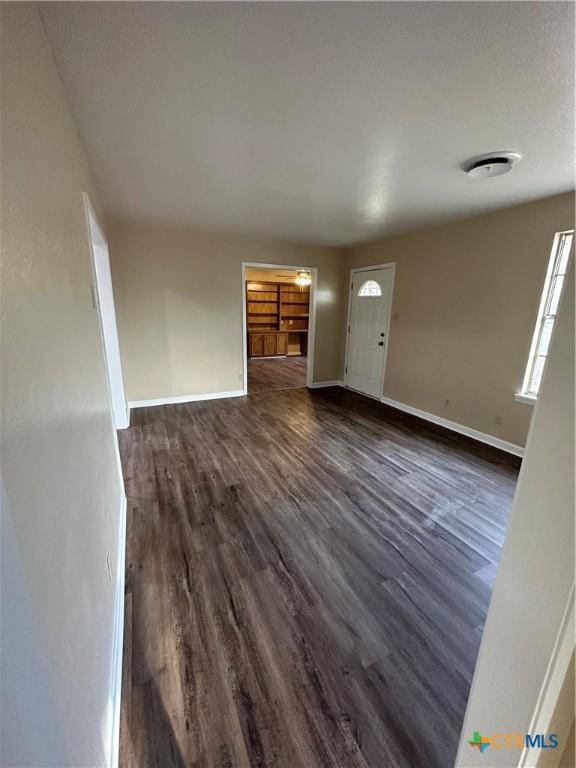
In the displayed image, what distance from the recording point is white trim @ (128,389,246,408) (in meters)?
4.36

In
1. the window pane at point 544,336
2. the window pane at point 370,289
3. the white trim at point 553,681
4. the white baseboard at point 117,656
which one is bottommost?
the white baseboard at point 117,656

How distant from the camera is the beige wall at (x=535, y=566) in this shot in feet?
1.69

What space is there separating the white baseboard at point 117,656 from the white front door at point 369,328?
4089 millimetres

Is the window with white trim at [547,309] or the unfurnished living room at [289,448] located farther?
the window with white trim at [547,309]

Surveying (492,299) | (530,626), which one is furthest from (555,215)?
(530,626)

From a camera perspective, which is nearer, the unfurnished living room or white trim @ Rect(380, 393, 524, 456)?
the unfurnished living room

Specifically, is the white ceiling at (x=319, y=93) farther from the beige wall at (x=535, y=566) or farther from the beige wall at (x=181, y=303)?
the beige wall at (x=181, y=303)

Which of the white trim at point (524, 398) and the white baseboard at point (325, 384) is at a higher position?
the white trim at point (524, 398)

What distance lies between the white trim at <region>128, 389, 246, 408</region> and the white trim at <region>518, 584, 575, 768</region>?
4516 millimetres

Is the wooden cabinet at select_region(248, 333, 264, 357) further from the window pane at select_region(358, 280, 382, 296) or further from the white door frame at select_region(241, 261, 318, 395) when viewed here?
the window pane at select_region(358, 280, 382, 296)

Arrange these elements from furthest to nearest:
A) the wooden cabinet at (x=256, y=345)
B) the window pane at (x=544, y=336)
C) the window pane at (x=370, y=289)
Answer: the wooden cabinet at (x=256, y=345) < the window pane at (x=370, y=289) < the window pane at (x=544, y=336)

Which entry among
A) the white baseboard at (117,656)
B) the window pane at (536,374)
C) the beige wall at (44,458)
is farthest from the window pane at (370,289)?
the white baseboard at (117,656)

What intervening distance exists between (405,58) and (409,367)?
353cm

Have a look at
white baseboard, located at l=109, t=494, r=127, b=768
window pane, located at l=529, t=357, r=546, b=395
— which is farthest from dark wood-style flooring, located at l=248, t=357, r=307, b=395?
white baseboard, located at l=109, t=494, r=127, b=768
